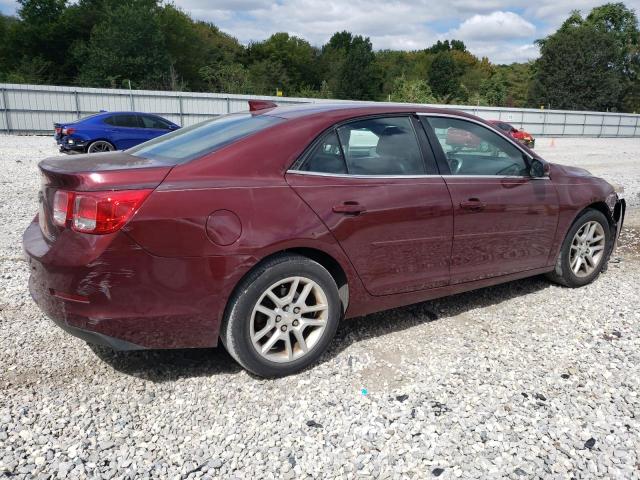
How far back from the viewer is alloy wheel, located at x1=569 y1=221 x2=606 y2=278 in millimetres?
4887

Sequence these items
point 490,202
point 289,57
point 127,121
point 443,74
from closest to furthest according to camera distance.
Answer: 1. point 490,202
2. point 127,121
3. point 289,57
4. point 443,74

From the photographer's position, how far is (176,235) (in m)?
2.80

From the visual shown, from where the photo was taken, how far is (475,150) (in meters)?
4.20

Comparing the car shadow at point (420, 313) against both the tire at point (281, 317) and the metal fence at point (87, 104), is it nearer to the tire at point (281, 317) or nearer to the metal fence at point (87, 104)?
the tire at point (281, 317)

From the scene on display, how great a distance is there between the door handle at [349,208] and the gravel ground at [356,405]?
3.19 feet

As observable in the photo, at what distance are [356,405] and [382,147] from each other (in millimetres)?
1692

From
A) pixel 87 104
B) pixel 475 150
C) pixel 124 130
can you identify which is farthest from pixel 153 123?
pixel 475 150

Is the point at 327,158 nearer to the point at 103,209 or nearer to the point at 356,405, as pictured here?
the point at 103,209

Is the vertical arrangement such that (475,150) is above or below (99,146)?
above

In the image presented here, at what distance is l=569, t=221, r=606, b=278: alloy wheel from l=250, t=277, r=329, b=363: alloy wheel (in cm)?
271

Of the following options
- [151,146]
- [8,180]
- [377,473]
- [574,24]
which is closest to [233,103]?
[8,180]

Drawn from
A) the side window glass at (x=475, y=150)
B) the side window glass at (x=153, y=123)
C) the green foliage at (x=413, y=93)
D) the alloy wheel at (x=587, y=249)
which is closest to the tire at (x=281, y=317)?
the side window glass at (x=475, y=150)

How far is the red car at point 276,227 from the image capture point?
109 inches

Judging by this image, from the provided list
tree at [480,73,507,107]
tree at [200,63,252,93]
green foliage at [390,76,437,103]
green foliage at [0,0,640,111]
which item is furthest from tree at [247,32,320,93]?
green foliage at [390,76,437,103]
